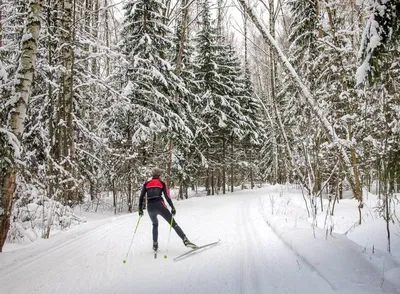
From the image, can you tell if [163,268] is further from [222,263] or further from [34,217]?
[34,217]

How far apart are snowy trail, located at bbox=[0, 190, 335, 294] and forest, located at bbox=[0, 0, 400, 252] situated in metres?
1.45

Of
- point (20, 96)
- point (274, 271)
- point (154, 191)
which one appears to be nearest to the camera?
point (274, 271)

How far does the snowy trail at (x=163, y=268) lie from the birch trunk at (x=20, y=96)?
3.28 ft

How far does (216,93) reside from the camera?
23609mm

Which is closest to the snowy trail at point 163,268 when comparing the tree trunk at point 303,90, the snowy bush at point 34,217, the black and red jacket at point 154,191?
the snowy bush at point 34,217

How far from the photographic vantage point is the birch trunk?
6411 millimetres

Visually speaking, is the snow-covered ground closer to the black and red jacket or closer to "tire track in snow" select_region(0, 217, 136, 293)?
"tire track in snow" select_region(0, 217, 136, 293)

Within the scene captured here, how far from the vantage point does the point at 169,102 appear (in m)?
16.2

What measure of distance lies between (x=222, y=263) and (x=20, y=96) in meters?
5.66

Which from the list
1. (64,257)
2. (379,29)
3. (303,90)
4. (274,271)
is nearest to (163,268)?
(274,271)

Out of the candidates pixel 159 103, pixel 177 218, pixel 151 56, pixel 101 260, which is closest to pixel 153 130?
pixel 159 103

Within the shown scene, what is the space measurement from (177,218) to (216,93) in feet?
47.6

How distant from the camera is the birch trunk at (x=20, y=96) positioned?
6411mm

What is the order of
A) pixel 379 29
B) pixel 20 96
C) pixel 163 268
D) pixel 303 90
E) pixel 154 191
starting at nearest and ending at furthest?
pixel 379 29 < pixel 163 268 < pixel 20 96 < pixel 154 191 < pixel 303 90
